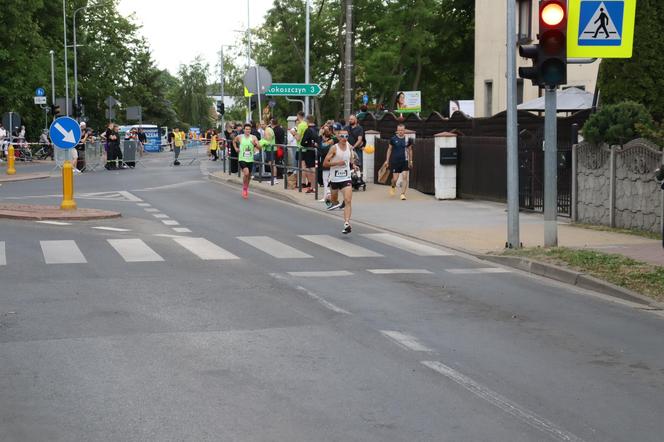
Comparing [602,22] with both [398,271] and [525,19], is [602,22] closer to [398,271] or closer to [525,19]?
[398,271]

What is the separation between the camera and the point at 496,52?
4019 cm

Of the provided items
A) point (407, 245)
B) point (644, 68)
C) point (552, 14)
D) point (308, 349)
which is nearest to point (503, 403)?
point (308, 349)

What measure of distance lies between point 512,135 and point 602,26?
1878 mm

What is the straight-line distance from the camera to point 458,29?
60156 mm

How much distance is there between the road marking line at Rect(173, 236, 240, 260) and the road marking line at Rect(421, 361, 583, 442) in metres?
6.75

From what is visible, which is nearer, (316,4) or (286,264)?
(286,264)

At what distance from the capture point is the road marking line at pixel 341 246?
14688mm

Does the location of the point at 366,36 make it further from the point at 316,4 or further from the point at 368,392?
the point at 368,392

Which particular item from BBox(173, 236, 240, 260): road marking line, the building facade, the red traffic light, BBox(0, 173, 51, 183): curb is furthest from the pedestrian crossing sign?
BBox(0, 173, 51, 183): curb

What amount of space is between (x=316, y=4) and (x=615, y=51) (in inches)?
2413

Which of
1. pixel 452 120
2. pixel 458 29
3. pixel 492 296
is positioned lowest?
pixel 492 296

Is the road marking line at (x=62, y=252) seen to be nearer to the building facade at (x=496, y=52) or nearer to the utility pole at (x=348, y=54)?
the utility pole at (x=348, y=54)

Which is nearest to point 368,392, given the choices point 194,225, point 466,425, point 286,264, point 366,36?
point 466,425

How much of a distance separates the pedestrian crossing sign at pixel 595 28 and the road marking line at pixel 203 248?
17.8 ft
